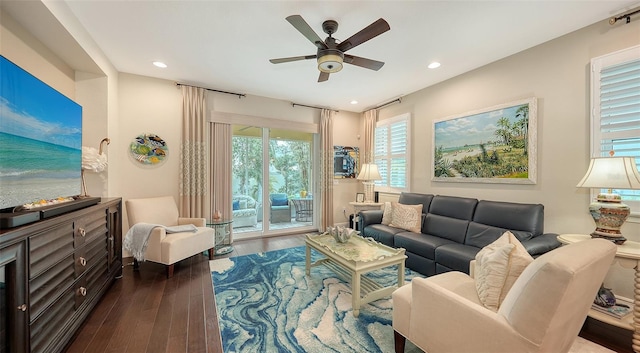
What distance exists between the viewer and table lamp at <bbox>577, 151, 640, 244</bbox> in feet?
6.01

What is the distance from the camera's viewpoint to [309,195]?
5.36 m

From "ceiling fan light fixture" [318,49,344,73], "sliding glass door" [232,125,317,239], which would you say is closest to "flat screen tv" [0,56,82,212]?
"ceiling fan light fixture" [318,49,344,73]

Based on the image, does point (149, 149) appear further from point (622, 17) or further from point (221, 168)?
point (622, 17)

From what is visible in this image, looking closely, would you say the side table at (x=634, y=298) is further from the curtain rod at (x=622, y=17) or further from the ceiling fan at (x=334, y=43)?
the ceiling fan at (x=334, y=43)

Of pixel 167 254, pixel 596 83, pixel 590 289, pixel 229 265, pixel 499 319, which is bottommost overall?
pixel 229 265

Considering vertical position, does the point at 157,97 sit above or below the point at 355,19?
below

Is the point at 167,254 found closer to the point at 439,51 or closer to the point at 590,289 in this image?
the point at 590,289

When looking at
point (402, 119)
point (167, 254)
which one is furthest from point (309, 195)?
point (167, 254)

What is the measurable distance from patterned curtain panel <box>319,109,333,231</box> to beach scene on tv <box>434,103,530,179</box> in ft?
7.04

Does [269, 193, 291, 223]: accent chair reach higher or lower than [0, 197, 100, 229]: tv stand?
lower

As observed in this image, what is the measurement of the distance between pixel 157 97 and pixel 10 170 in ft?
8.84

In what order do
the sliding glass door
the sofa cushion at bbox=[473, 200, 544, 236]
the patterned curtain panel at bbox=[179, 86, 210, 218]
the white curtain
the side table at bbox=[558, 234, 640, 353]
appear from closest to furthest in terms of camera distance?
the side table at bbox=[558, 234, 640, 353], the sofa cushion at bbox=[473, 200, 544, 236], the patterned curtain panel at bbox=[179, 86, 210, 218], the white curtain, the sliding glass door

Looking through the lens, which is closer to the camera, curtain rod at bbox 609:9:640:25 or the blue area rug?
the blue area rug

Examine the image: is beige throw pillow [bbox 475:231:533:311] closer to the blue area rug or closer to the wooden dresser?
the blue area rug
